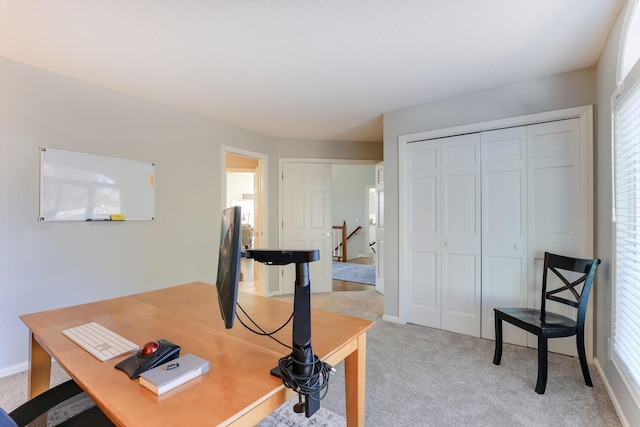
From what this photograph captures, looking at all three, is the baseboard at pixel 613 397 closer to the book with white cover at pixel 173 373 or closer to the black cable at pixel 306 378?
the black cable at pixel 306 378

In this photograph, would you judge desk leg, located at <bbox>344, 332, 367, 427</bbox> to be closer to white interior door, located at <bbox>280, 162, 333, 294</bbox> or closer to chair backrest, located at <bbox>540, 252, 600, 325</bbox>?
chair backrest, located at <bbox>540, 252, 600, 325</bbox>

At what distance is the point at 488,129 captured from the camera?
9.12ft

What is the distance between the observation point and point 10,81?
7.14ft

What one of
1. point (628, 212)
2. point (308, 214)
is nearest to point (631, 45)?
Answer: point (628, 212)

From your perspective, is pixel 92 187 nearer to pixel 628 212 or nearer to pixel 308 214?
pixel 308 214

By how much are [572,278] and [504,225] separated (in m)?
0.63

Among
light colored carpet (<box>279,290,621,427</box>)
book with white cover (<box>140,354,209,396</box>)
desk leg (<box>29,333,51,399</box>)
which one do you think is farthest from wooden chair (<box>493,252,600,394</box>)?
desk leg (<box>29,333,51,399</box>)

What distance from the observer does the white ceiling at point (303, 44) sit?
166 centimetres

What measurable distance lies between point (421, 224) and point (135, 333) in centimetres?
273

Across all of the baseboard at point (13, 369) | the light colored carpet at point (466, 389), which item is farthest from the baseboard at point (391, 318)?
the baseboard at point (13, 369)

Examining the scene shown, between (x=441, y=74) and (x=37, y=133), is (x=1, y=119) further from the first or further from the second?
(x=441, y=74)

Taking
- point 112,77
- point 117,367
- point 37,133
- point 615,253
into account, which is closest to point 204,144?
point 112,77

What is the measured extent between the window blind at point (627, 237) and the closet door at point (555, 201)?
55 centimetres

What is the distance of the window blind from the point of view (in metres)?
1.53
